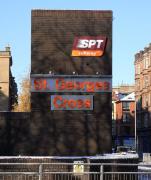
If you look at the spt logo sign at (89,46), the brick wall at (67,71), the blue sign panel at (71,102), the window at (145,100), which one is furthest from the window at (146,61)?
the blue sign panel at (71,102)

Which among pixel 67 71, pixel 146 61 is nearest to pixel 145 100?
pixel 146 61

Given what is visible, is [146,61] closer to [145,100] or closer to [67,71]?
[145,100]

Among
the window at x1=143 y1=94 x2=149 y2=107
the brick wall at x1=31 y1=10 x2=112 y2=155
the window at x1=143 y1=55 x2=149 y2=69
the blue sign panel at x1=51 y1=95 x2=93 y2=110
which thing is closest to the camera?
the brick wall at x1=31 y1=10 x2=112 y2=155

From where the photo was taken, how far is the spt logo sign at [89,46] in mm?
32875

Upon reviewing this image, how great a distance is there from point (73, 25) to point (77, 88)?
3.96 m

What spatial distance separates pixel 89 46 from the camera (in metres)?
32.9

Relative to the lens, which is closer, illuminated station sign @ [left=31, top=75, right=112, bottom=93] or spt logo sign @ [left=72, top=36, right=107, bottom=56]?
illuminated station sign @ [left=31, top=75, right=112, bottom=93]

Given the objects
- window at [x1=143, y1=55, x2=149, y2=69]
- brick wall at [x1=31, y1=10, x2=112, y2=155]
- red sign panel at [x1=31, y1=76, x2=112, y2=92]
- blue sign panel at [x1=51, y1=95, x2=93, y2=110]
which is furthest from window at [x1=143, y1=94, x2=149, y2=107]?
blue sign panel at [x1=51, y1=95, x2=93, y2=110]

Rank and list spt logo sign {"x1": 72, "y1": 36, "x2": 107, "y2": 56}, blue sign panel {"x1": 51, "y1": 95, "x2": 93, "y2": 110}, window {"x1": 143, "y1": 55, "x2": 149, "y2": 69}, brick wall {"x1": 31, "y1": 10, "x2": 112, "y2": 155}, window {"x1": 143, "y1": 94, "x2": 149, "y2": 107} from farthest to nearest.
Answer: window {"x1": 143, "y1": 94, "x2": 149, "y2": 107} < window {"x1": 143, "y1": 55, "x2": 149, "y2": 69} < spt logo sign {"x1": 72, "y1": 36, "x2": 107, "y2": 56} < blue sign panel {"x1": 51, "y1": 95, "x2": 93, "y2": 110} < brick wall {"x1": 31, "y1": 10, "x2": 112, "y2": 155}

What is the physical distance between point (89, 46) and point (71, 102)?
3.64 metres

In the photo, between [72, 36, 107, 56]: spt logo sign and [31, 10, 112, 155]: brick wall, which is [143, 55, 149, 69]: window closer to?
[31, 10, 112, 155]: brick wall

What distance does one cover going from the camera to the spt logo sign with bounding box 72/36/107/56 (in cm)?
3288

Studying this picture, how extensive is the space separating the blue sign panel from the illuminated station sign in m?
0.43

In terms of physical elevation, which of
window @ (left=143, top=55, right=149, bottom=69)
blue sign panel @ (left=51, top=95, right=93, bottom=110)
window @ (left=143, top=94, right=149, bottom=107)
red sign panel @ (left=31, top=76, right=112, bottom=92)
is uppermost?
window @ (left=143, top=55, right=149, bottom=69)
